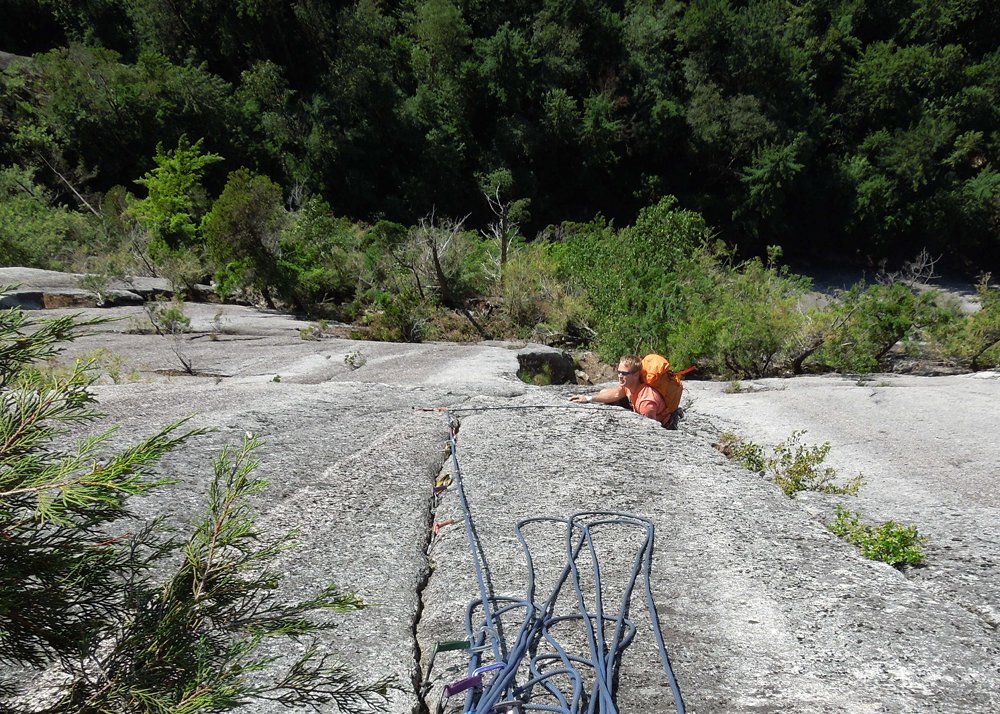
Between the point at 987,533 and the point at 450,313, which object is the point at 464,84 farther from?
the point at 987,533


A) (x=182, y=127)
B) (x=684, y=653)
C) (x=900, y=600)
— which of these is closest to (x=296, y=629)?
(x=684, y=653)

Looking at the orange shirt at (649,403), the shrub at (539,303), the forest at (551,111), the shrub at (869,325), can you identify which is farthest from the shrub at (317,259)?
the orange shirt at (649,403)

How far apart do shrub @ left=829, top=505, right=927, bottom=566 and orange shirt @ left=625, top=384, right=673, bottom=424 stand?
5.52ft

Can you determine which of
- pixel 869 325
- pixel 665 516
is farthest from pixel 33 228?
pixel 869 325

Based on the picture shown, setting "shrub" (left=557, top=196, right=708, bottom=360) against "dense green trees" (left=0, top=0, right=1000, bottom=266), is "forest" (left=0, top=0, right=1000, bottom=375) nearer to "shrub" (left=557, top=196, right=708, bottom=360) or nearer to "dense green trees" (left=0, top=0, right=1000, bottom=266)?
"dense green trees" (left=0, top=0, right=1000, bottom=266)

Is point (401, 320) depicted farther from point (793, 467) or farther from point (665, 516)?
point (665, 516)

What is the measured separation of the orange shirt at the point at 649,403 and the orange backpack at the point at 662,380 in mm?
41

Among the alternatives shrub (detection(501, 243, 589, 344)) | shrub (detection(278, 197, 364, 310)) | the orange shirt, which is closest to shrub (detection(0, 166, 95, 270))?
shrub (detection(278, 197, 364, 310))

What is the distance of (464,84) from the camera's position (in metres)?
27.0

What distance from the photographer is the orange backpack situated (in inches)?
192

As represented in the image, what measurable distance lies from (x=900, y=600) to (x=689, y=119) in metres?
28.5

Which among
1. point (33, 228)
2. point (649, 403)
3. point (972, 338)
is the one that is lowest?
point (649, 403)

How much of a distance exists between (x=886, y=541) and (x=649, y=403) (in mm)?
1969

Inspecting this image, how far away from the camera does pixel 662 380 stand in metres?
4.88
